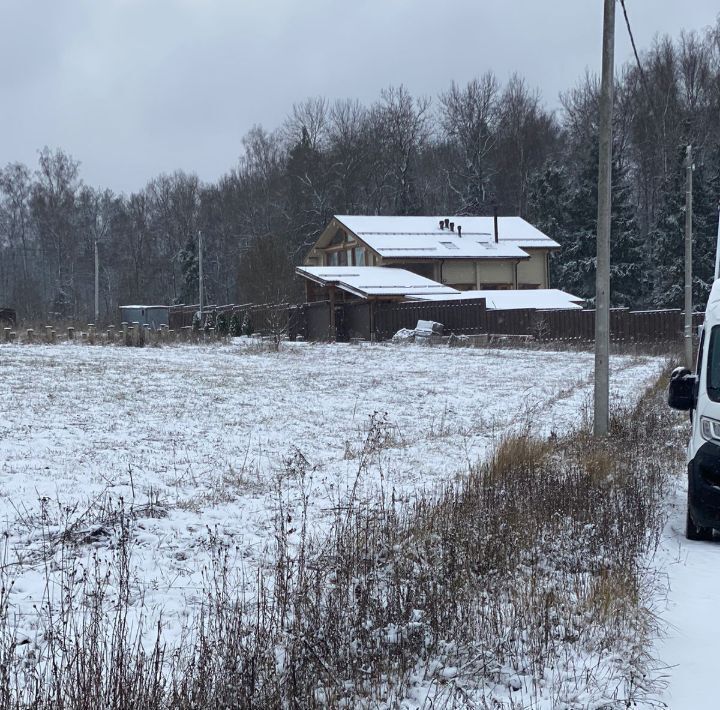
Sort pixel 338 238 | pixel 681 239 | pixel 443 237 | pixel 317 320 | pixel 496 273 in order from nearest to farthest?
pixel 317 320 → pixel 681 239 → pixel 496 273 → pixel 443 237 → pixel 338 238

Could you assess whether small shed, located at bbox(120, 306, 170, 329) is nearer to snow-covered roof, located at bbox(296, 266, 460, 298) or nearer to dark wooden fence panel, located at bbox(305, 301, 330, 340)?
dark wooden fence panel, located at bbox(305, 301, 330, 340)

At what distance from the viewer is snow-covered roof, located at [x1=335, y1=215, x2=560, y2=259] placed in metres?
51.2

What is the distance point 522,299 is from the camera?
44.5 m

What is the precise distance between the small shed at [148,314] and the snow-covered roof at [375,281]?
17.2 metres

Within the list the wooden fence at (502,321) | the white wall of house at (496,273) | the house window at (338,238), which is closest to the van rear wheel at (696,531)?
the wooden fence at (502,321)

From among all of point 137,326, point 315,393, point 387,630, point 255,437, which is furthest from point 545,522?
point 137,326

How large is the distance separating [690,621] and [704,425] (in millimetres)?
2195

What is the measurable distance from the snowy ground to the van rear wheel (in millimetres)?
300

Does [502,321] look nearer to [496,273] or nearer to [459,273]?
[459,273]

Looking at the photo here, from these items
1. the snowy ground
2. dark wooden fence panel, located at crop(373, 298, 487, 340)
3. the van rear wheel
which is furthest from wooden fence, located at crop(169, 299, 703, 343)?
the van rear wheel

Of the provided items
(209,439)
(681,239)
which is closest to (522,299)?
(681,239)

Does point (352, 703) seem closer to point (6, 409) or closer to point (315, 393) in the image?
point (6, 409)

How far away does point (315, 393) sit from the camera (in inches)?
739

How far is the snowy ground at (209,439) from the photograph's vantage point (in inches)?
265
